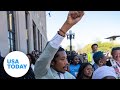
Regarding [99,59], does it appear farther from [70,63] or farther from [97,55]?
[70,63]

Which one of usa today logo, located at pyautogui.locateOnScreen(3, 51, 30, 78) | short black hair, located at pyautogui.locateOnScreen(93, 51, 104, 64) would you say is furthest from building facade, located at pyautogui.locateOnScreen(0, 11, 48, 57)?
short black hair, located at pyautogui.locateOnScreen(93, 51, 104, 64)

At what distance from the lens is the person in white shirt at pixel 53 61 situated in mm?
2422

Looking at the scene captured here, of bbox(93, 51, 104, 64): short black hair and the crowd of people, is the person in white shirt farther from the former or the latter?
bbox(93, 51, 104, 64): short black hair

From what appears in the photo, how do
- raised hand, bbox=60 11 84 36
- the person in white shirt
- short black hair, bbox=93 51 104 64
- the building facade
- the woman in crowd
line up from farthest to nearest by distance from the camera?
the building facade < short black hair, bbox=93 51 104 64 < the woman in crowd < raised hand, bbox=60 11 84 36 < the person in white shirt

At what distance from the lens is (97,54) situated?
3066mm

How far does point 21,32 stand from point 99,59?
1.07m

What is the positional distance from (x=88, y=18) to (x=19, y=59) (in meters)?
0.73

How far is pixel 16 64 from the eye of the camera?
2.95 meters

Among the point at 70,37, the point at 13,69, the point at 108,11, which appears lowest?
the point at 13,69

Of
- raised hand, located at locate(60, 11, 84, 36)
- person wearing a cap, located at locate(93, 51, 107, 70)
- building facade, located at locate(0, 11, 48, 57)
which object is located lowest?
person wearing a cap, located at locate(93, 51, 107, 70)

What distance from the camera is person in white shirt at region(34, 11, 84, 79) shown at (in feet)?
7.95

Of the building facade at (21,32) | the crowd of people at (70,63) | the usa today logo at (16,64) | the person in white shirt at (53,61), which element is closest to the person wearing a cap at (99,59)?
the crowd of people at (70,63)
